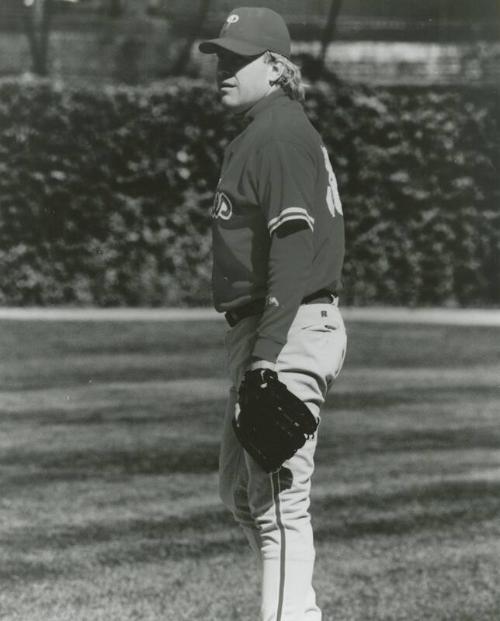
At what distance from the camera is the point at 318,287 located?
14.4 feet

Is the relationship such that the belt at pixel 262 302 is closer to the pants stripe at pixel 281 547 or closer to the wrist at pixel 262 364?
the wrist at pixel 262 364

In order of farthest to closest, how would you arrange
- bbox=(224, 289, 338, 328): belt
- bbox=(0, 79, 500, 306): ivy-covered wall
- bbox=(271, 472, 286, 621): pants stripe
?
1. bbox=(0, 79, 500, 306): ivy-covered wall
2. bbox=(224, 289, 338, 328): belt
3. bbox=(271, 472, 286, 621): pants stripe

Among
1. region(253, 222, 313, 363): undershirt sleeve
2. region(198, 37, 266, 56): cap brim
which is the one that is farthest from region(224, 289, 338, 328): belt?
region(198, 37, 266, 56): cap brim

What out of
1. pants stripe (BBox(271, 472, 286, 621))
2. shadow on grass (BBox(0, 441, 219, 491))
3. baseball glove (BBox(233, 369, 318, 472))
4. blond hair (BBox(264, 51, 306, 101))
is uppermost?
blond hair (BBox(264, 51, 306, 101))

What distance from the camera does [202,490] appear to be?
25.7 feet

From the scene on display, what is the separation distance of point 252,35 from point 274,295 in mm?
825

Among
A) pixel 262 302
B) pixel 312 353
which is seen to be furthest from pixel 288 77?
pixel 312 353

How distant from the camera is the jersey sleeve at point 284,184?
13.8 feet

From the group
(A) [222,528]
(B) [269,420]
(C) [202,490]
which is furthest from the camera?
(C) [202,490]

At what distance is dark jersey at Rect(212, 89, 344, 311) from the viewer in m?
4.24

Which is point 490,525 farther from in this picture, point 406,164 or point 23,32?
point 23,32

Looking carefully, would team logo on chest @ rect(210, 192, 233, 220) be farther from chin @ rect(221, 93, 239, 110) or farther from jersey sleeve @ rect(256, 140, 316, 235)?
chin @ rect(221, 93, 239, 110)

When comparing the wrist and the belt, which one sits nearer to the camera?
the wrist

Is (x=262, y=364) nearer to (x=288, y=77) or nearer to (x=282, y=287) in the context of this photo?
(x=282, y=287)
